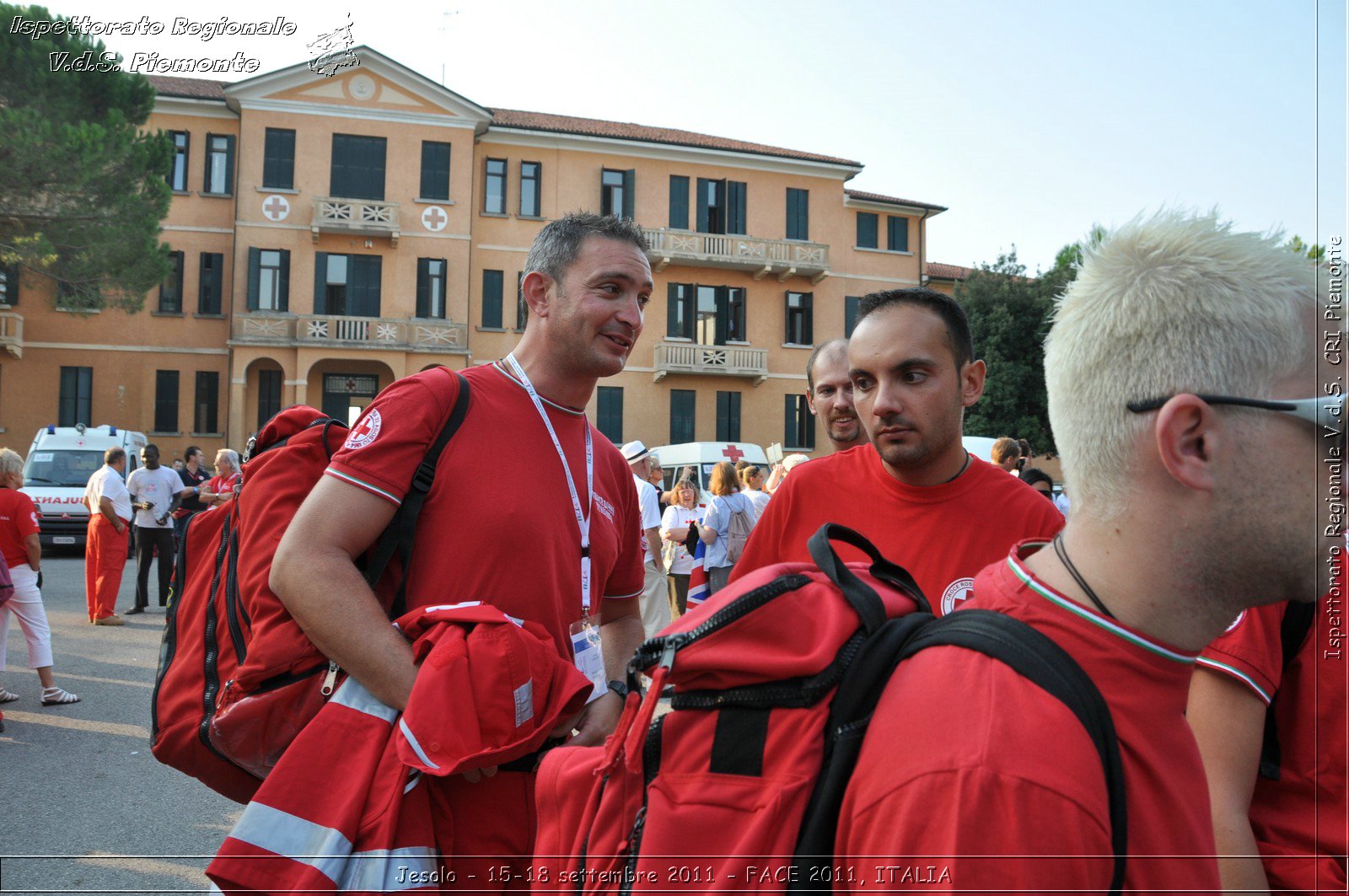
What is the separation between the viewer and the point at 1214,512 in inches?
46.8

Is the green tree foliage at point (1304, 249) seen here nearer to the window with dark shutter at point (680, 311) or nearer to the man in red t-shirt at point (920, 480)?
the man in red t-shirt at point (920, 480)

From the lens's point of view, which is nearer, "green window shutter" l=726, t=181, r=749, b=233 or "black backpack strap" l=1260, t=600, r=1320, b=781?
"black backpack strap" l=1260, t=600, r=1320, b=781

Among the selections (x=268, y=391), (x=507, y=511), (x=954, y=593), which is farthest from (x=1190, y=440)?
(x=268, y=391)

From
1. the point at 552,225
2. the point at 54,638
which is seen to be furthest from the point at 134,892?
the point at 54,638

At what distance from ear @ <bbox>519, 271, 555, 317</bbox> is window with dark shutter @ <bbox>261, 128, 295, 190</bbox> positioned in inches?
1277

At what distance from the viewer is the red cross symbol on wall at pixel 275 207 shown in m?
31.7

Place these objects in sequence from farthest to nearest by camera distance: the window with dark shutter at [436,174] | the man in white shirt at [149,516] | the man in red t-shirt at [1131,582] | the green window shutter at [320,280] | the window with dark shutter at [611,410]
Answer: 1. the window with dark shutter at [611,410]
2. the window with dark shutter at [436,174]
3. the green window shutter at [320,280]
4. the man in white shirt at [149,516]
5. the man in red t-shirt at [1131,582]

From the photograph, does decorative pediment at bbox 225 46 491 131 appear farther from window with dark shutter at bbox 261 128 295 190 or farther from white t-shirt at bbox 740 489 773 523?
white t-shirt at bbox 740 489 773 523

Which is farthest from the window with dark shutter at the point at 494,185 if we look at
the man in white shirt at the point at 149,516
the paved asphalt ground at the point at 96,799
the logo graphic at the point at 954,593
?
the logo graphic at the point at 954,593

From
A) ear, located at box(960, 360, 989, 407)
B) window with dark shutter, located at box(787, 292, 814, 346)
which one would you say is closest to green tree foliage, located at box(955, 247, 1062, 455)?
window with dark shutter, located at box(787, 292, 814, 346)

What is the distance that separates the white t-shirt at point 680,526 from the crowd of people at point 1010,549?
7.83 meters

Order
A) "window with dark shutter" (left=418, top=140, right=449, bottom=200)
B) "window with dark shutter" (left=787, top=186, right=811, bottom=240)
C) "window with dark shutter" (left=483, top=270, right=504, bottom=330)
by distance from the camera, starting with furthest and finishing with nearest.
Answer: "window with dark shutter" (left=787, top=186, right=811, bottom=240) → "window with dark shutter" (left=483, top=270, right=504, bottom=330) → "window with dark shutter" (left=418, top=140, right=449, bottom=200)

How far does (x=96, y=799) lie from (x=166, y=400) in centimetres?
2976

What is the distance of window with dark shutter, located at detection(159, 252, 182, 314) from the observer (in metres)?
31.9
